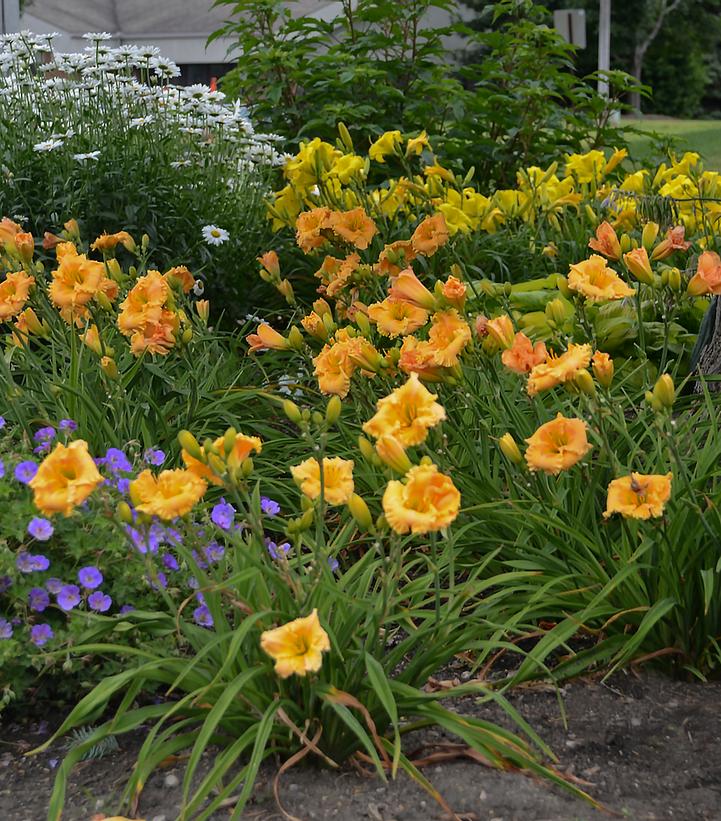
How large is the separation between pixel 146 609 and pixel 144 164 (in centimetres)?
251

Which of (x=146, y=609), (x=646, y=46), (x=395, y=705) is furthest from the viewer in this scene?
(x=646, y=46)

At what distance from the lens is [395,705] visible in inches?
75.4

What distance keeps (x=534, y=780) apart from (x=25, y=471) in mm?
1257

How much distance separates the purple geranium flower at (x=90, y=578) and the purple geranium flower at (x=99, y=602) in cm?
3

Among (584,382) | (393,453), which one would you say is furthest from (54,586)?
(584,382)

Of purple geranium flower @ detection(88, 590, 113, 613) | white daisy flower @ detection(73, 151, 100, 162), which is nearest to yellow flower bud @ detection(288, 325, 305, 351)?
purple geranium flower @ detection(88, 590, 113, 613)

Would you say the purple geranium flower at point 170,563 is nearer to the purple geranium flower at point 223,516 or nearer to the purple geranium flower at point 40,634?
the purple geranium flower at point 223,516

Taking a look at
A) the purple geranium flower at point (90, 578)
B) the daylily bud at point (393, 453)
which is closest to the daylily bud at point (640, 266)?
the daylily bud at point (393, 453)

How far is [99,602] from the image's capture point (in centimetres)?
232

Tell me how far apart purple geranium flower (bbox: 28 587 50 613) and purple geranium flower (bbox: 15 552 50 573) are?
Answer: 5 cm

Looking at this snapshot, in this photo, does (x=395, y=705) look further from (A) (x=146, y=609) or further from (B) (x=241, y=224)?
(B) (x=241, y=224)

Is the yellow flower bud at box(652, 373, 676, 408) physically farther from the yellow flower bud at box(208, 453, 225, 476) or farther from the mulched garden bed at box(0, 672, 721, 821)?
the yellow flower bud at box(208, 453, 225, 476)

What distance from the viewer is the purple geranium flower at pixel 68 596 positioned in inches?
90.3

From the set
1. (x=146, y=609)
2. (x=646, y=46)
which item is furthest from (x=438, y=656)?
(x=646, y=46)
